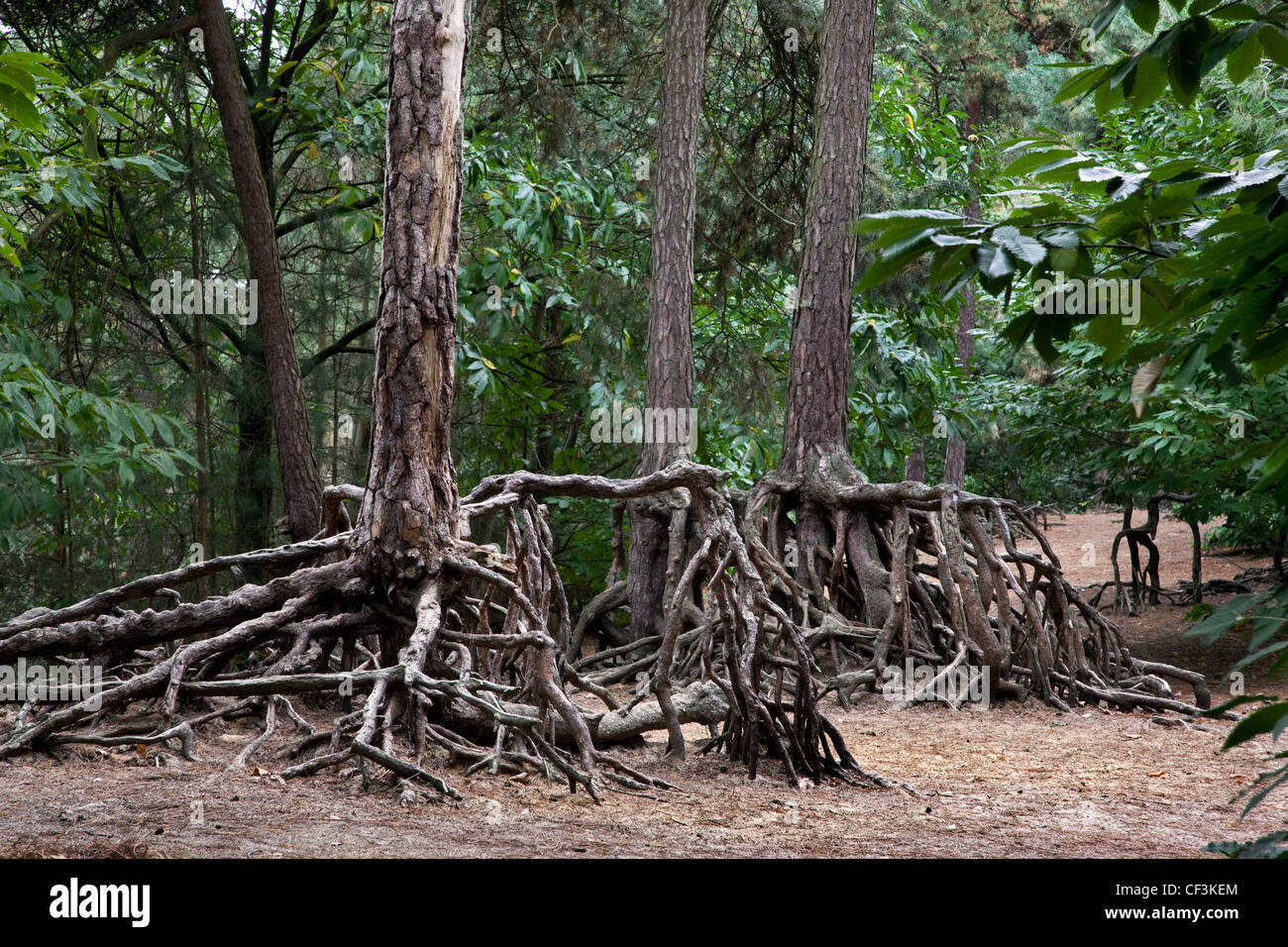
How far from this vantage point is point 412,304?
15.1ft

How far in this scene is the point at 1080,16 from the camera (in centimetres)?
1705

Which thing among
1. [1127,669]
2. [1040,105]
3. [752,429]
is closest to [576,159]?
[752,429]

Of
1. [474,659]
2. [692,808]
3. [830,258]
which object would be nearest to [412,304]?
[474,659]

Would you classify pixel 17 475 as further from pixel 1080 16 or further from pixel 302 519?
pixel 1080 16

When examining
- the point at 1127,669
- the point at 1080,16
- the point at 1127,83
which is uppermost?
the point at 1080,16

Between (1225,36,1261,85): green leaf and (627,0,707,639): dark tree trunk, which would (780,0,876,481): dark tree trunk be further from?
(1225,36,1261,85): green leaf

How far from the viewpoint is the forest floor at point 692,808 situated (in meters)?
3.20

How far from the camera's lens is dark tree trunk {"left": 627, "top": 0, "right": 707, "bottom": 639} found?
883 centimetres

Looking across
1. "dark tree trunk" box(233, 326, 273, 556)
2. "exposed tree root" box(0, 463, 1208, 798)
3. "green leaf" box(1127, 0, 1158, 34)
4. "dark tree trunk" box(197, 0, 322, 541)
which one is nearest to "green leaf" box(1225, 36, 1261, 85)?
"green leaf" box(1127, 0, 1158, 34)

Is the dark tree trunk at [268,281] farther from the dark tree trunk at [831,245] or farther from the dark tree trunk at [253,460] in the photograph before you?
the dark tree trunk at [831,245]

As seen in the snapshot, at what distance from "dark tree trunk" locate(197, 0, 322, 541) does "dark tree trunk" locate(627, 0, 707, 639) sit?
8.69 ft

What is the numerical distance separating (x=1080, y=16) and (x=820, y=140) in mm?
10616

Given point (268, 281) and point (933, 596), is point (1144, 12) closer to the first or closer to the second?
point (933, 596)
